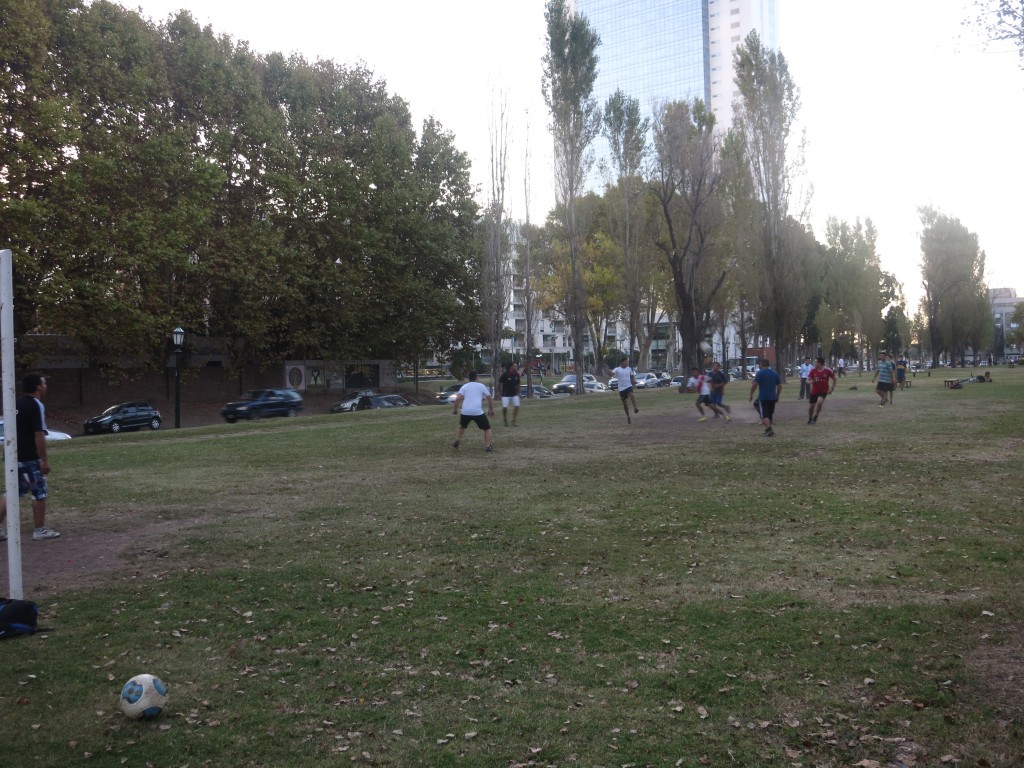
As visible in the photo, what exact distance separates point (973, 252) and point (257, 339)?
2710 inches

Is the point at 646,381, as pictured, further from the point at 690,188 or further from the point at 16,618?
the point at 16,618

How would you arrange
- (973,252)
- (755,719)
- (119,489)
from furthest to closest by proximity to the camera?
1. (973,252)
2. (119,489)
3. (755,719)

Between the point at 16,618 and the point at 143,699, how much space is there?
7.09 ft

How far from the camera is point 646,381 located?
6600 centimetres

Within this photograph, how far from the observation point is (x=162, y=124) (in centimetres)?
3494

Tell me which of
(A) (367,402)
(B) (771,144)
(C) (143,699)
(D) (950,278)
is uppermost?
(B) (771,144)

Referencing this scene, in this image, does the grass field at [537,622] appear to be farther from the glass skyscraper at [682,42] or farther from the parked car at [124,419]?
the glass skyscraper at [682,42]

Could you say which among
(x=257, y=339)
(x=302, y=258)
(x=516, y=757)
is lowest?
(x=516, y=757)

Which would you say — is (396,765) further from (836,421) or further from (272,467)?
(836,421)

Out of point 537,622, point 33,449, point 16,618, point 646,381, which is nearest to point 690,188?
point 646,381

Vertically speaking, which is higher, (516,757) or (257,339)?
(257,339)

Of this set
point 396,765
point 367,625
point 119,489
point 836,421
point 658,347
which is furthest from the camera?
point 658,347

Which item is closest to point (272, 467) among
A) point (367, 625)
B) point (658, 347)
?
point (367, 625)

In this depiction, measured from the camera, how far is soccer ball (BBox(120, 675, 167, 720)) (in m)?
4.43
